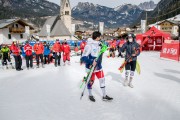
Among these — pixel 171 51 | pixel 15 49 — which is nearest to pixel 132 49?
pixel 15 49

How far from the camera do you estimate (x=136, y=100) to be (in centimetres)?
587

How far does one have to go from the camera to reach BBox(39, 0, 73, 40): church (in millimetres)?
72562

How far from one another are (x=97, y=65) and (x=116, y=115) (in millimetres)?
1606

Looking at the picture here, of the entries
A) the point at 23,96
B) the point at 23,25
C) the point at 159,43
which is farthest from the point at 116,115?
the point at 23,25

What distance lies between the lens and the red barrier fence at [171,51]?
14242 mm

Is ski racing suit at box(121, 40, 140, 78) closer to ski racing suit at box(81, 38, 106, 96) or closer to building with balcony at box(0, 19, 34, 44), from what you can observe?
ski racing suit at box(81, 38, 106, 96)

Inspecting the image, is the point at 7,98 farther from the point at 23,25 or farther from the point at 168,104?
the point at 23,25

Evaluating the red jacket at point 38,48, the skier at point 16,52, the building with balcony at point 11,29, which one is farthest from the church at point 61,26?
the skier at point 16,52

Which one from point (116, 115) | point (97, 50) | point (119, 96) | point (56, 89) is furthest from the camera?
point (56, 89)

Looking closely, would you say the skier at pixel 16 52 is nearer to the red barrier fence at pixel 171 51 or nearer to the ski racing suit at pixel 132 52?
the ski racing suit at pixel 132 52

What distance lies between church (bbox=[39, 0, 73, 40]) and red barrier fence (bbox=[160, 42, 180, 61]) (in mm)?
55783

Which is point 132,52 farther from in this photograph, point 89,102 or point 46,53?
point 46,53

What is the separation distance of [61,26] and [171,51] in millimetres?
61949

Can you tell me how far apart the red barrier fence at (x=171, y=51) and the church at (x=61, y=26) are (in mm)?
55783
